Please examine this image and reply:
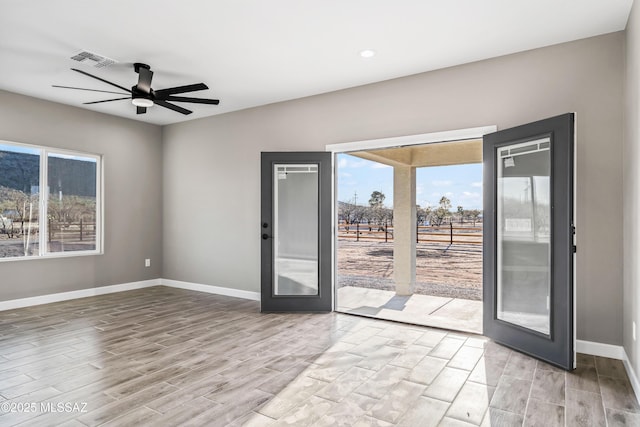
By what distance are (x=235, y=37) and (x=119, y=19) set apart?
37.9 inches

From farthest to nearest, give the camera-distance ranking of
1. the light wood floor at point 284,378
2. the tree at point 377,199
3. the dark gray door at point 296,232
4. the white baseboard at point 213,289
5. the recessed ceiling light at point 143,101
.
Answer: the tree at point 377,199 → the white baseboard at point 213,289 → the dark gray door at point 296,232 → the recessed ceiling light at point 143,101 → the light wood floor at point 284,378

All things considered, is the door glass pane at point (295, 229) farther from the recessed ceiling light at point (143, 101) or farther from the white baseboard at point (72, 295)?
the white baseboard at point (72, 295)

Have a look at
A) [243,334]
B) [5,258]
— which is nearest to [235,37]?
[243,334]

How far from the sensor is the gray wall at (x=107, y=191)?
5.22 m

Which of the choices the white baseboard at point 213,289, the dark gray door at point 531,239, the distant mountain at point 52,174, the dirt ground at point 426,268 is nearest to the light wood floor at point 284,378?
the dark gray door at point 531,239

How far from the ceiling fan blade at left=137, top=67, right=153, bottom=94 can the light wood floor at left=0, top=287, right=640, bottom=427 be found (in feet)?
8.57

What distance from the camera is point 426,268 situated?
8562 mm

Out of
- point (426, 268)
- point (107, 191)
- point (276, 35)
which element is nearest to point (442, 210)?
point (426, 268)

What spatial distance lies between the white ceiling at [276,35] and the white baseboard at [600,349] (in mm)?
2767

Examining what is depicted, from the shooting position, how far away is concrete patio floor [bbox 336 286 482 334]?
461 centimetres

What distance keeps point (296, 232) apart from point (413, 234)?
2.70 meters

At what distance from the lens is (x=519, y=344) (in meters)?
3.52

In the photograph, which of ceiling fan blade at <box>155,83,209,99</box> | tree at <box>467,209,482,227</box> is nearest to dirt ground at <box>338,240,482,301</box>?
tree at <box>467,209,482,227</box>

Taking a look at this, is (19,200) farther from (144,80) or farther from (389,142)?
(389,142)
